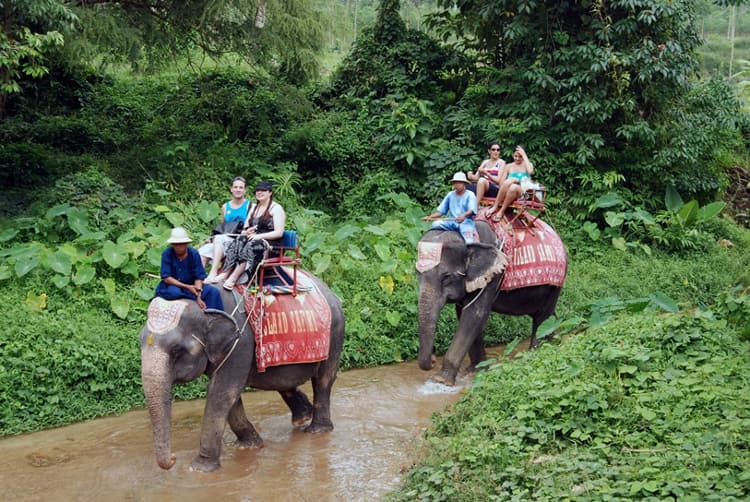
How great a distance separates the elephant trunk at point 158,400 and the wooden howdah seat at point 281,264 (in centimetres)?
135

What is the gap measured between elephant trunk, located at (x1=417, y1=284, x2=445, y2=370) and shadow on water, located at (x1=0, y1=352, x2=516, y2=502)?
1.64 ft

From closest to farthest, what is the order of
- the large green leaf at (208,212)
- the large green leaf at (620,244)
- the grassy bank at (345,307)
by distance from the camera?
1. the grassy bank at (345,307)
2. the large green leaf at (208,212)
3. the large green leaf at (620,244)

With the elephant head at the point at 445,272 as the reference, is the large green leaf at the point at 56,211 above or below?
above

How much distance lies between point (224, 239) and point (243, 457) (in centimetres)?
199

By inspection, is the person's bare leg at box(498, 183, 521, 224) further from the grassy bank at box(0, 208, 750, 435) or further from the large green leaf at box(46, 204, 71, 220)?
the large green leaf at box(46, 204, 71, 220)

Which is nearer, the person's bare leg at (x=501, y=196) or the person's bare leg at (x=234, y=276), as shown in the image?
the person's bare leg at (x=234, y=276)

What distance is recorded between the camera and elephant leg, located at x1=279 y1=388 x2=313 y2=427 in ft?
28.7

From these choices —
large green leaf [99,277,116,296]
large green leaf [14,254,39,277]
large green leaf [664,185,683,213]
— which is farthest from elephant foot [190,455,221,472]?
large green leaf [664,185,683,213]

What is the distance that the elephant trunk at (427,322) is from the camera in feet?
31.2

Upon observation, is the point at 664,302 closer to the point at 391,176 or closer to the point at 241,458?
the point at 241,458

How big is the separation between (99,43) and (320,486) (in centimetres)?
816

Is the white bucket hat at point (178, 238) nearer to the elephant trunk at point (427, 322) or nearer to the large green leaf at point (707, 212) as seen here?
the elephant trunk at point (427, 322)

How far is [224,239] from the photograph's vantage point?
307 inches

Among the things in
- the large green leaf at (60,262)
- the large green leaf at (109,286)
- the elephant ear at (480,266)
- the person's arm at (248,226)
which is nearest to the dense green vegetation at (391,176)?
the large green leaf at (60,262)
